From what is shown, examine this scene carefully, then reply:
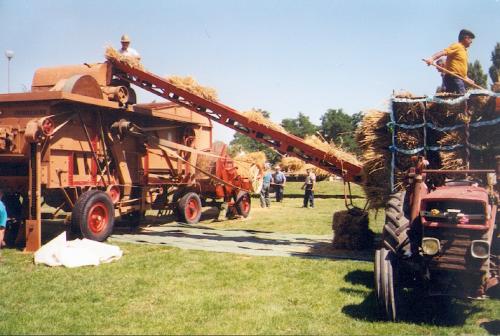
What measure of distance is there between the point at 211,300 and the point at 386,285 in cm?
207

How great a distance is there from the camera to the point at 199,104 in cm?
1016

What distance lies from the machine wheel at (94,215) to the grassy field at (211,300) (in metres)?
1.09

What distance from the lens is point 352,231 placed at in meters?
8.66

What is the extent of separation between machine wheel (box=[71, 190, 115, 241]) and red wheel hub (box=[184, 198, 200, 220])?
3.98 m

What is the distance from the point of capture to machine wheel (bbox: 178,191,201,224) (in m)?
12.8

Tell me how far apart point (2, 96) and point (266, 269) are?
20.0 feet

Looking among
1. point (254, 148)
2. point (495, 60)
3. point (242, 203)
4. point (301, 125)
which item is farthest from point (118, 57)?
point (301, 125)

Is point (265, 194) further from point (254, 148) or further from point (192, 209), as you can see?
point (254, 148)

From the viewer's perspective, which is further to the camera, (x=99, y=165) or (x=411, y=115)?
(x=99, y=165)

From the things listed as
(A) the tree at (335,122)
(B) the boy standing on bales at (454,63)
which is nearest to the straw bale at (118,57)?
(B) the boy standing on bales at (454,63)

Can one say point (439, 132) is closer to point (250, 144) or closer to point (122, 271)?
point (122, 271)

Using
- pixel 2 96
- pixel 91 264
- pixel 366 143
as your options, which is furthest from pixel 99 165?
pixel 366 143

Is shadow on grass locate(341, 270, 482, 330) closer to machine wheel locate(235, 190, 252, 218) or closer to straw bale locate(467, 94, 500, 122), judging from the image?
straw bale locate(467, 94, 500, 122)

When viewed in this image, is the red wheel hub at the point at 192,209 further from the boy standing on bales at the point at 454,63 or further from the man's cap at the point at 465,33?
the man's cap at the point at 465,33
